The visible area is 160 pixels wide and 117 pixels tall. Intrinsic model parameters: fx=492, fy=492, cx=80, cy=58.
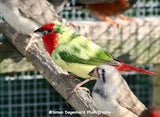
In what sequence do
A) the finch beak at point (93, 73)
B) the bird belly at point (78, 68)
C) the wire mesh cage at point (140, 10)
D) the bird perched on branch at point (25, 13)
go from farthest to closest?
1. the wire mesh cage at point (140, 10)
2. the bird perched on branch at point (25, 13)
3. the bird belly at point (78, 68)
4. the finch beak at point (93, 73)

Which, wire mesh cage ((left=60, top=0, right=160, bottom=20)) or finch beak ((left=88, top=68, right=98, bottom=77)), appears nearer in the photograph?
finch beak ((left=88, top=68, right=98, bottom=77))

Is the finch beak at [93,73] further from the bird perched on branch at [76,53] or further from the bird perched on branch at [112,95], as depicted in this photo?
the bird perched on branch at [76,53]

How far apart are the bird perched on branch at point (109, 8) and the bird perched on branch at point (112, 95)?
1620mm

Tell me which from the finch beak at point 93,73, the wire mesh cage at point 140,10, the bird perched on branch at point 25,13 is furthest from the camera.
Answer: the wire mesh cage at point 140,10

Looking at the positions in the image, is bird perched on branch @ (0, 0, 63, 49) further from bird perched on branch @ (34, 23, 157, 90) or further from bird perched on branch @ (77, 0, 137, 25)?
bird perched on branch @ (77, 0, 137, 25)

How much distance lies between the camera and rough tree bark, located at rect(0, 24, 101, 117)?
70.8 inches

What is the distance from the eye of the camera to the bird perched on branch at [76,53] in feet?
6.48

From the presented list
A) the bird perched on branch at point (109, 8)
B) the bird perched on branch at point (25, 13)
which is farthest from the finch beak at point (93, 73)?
the bird perched on branch at point (109, 8)

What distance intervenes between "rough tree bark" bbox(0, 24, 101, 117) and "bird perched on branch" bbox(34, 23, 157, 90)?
0.06 metres

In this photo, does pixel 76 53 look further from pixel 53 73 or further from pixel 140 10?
pixel 140 10

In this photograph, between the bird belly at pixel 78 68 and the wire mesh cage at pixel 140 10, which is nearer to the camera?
the bird belly at pixel 78 68

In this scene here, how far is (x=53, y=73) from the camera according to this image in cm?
204

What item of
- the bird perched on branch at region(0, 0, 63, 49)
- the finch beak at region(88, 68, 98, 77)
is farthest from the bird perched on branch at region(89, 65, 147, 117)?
the bird perched on branch at region(0, 0, 63, 49)

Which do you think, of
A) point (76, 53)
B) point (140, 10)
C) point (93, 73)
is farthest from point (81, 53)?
point (140, 10)
